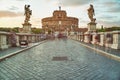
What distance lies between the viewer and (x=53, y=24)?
18475 centimetres

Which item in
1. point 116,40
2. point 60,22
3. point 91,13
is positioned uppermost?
point 60,22

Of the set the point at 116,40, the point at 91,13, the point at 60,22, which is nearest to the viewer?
the point at 116,40

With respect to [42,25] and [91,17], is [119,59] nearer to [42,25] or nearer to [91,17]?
[91,17]

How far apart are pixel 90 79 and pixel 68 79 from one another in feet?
2.28

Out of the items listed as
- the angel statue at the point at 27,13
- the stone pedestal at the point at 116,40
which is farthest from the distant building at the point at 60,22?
the stone pedestal at the point at 116,40

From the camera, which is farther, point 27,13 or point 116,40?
point 27,13

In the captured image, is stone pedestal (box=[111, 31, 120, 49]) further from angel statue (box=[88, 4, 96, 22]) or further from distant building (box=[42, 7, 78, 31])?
distant building (box=[42, 7, 78, 31])

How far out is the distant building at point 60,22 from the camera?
597 ft

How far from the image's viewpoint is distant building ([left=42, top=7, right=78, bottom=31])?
182m

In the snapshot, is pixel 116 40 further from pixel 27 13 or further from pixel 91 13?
pixel 27 13

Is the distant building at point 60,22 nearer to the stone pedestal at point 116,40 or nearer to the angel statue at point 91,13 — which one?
the angel statue at point 91,13

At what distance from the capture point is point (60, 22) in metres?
188

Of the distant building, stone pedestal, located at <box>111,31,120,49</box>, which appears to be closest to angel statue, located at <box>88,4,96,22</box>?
stone pedestal, located at <box>111,31,120,49</box>

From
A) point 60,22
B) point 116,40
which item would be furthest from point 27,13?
point 60,22
